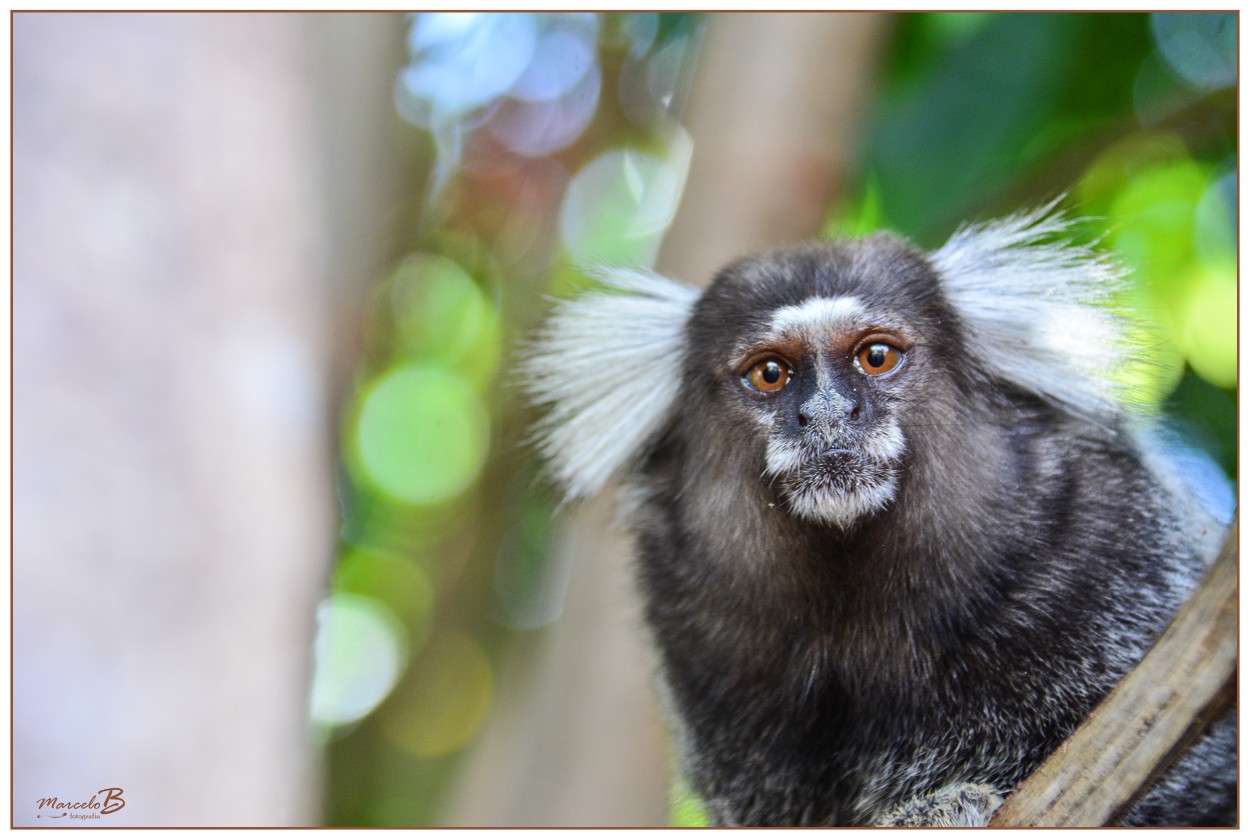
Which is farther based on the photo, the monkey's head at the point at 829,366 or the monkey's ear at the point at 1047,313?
the monkey's ear at the point at 1047,313

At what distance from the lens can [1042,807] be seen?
156 centimetres

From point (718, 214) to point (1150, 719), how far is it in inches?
85.7

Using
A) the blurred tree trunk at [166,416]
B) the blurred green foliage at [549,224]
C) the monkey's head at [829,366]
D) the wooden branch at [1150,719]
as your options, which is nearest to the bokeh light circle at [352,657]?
the blurred green foliage at [549,224]

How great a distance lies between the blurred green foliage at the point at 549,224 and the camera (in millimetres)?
2752

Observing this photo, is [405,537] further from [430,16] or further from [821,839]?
[821,839]

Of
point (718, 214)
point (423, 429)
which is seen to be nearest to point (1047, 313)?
point (718, 214)

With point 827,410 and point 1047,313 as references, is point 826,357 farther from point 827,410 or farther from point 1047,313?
point 1047,313

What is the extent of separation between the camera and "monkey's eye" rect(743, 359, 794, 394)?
200 cm

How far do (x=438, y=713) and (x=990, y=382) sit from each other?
132 inches

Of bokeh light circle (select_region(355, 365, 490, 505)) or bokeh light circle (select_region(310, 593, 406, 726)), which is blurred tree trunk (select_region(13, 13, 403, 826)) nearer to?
bokeh light circle (select_region(310, 593, 406, 726))

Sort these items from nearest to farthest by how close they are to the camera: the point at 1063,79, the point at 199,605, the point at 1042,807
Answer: the point at 1042,807 → the point at 199,605 → the point at 1063,79

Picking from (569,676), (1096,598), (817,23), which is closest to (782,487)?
(1096,598)

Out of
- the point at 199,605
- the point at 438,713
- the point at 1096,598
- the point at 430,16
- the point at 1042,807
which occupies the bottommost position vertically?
the point at 438,713

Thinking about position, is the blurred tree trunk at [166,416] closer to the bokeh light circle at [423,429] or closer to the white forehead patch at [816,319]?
the bokeh light circle at [423,429]
